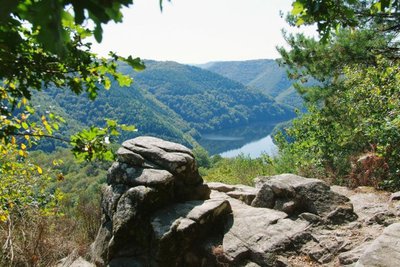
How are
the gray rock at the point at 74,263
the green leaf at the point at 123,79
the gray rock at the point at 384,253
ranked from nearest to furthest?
the green leaf at the point at 123,79, the gray rock at the point at 384,253, the gray rock at the point at 74,263

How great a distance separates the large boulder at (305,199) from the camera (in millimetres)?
8203

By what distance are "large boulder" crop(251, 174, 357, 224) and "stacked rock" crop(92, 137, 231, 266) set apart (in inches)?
50.7

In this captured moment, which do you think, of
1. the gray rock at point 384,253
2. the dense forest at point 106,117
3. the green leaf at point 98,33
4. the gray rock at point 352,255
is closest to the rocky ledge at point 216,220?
the gray rock at point 352,255

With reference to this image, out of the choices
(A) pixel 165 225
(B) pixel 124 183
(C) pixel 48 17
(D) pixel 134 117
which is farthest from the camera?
(D) pixel 134 117

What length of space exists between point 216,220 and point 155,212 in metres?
1.57

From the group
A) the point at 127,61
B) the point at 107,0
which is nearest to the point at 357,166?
the point at 127,61

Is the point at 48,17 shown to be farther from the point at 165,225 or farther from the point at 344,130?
the point at 344,130

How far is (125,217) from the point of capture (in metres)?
8.30

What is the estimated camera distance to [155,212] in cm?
857

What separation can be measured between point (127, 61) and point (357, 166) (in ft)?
Result: 32.6

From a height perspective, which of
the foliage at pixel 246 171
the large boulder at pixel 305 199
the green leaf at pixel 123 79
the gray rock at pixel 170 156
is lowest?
the foliage at pixel 246 171

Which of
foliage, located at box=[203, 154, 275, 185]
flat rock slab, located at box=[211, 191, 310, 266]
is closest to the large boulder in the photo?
flat rock slab, located at box=[211, 191, 310, 266]

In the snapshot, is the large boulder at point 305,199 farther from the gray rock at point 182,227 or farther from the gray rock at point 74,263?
the gray rock at point 74,263

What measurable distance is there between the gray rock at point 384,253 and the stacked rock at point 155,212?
3.58m
